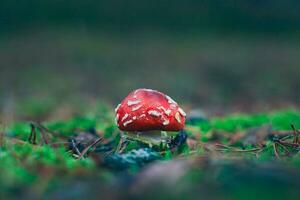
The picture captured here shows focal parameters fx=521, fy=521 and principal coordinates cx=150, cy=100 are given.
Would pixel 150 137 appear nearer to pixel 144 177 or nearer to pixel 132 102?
pixel 132 102

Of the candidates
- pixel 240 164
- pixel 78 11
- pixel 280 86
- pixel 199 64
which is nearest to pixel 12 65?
pixel 78 11

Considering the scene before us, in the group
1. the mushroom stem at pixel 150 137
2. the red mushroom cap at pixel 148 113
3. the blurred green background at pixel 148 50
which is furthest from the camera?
the blurred green background at pixel 148 50

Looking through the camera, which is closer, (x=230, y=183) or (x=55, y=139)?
(x=230, y=183)

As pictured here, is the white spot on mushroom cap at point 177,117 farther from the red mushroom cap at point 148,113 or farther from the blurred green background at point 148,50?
the blurred green background at point 148,50

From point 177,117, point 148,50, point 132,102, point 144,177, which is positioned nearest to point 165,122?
point 177,117

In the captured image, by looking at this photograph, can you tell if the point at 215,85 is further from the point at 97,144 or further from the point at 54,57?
the point at 97,144

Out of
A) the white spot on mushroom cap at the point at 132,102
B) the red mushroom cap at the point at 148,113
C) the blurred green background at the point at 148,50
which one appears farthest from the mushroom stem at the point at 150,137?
the blurred green background at the point at 148,50
